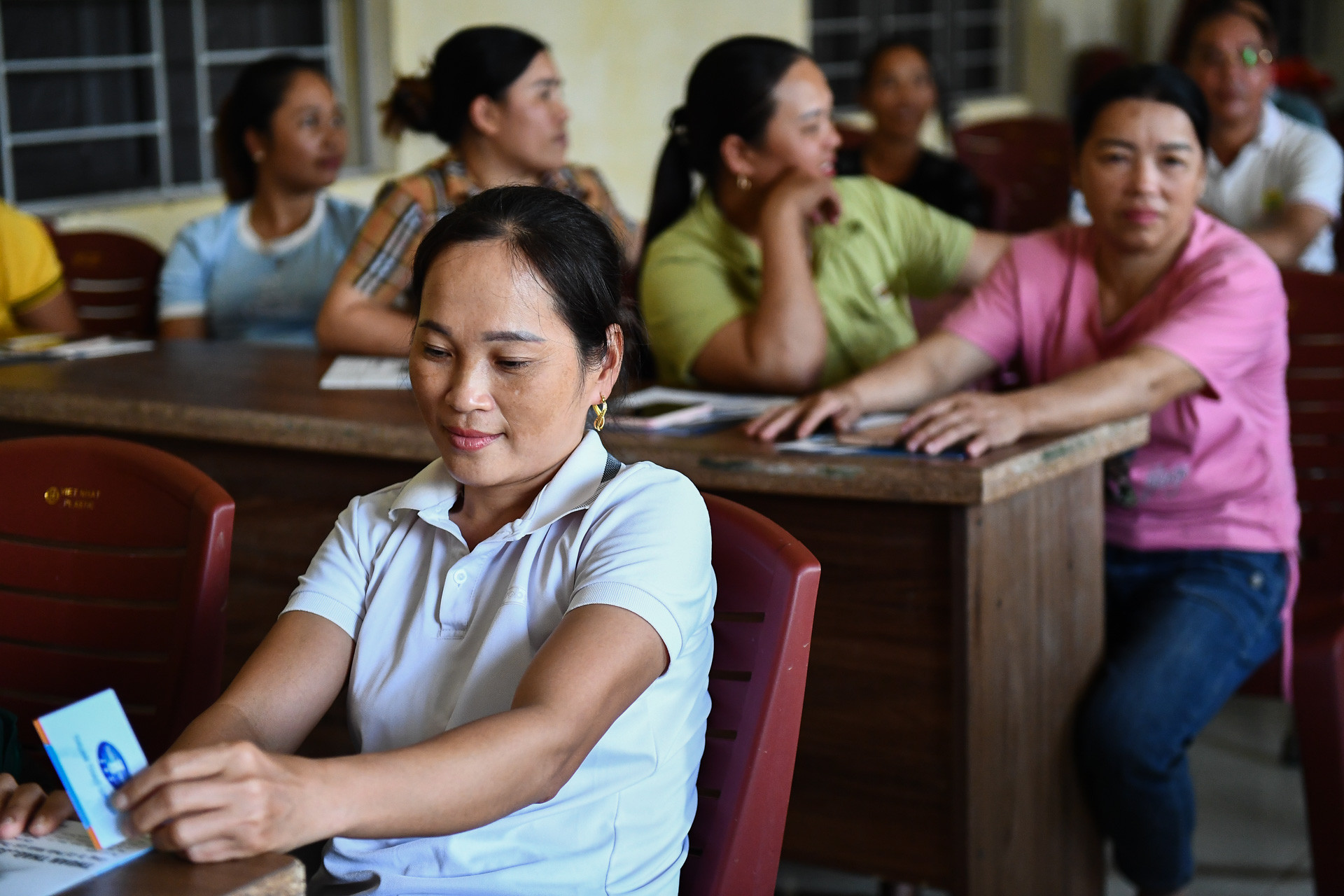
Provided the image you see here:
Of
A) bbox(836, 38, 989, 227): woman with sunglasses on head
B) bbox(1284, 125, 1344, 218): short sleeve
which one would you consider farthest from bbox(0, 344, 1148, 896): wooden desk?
bbox(836, 38, 989, 227): woman with sunglasses on head

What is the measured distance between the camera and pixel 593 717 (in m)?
1.10

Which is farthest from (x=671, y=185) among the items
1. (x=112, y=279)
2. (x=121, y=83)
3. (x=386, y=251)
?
(x=121, y=83)

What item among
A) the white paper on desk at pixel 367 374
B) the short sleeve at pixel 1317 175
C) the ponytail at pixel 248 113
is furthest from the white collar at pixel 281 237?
the short sleeve at pixel 1317 175

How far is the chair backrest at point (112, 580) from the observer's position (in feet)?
4.88

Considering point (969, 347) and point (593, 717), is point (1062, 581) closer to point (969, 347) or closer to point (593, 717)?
point (969, 347)

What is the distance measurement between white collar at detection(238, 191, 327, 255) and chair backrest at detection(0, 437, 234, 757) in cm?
190

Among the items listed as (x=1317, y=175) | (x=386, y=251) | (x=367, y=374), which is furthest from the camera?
(x=1317, y=175)

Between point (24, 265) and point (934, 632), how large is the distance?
2239 mm

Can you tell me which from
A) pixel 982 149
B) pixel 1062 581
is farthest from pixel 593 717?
pixel 982 149

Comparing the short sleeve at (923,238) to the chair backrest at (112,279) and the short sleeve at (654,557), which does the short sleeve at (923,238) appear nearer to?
the short sleeve at (654,557)

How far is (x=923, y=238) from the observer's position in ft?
8.57

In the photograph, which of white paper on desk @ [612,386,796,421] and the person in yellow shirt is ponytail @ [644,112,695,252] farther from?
the person in yellow shirt

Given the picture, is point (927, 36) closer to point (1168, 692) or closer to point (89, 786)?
point (1168, 692)

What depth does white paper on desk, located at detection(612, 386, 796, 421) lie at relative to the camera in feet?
6.88
